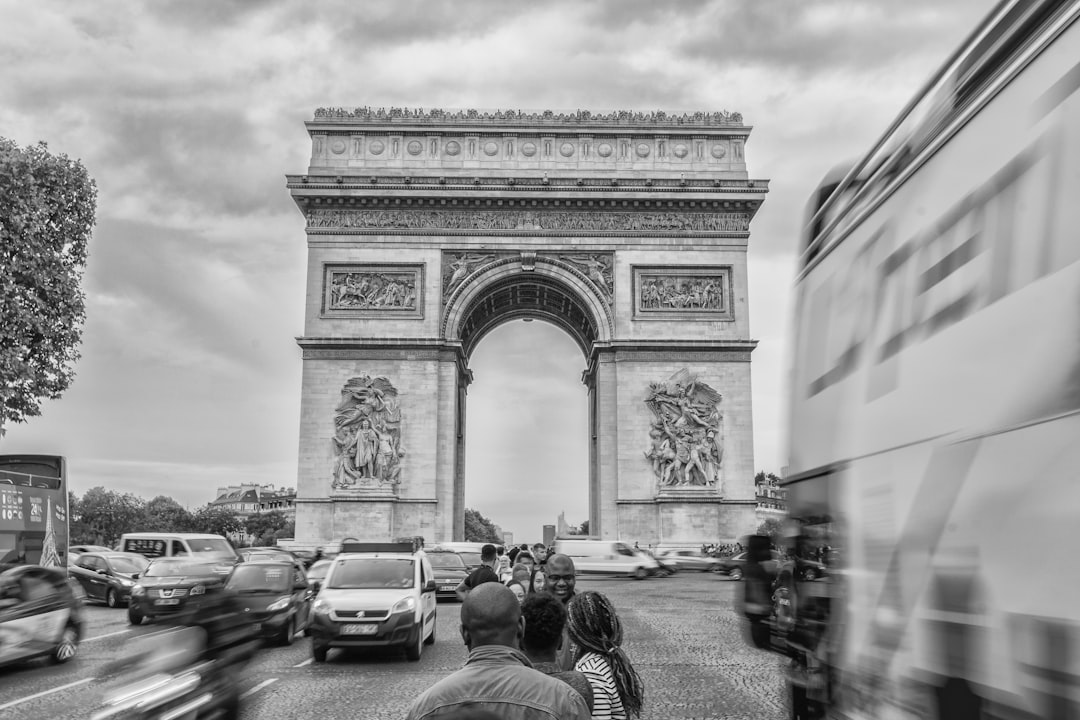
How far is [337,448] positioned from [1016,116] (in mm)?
31317

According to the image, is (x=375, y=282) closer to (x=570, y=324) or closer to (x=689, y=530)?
(x=570, y=324)

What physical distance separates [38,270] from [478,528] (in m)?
94.6

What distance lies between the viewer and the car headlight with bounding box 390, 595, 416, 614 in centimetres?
1153

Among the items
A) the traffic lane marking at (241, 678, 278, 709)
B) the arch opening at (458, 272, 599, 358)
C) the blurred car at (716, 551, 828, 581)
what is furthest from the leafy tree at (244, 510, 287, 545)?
the blurred car at (716, 551, 828, 581)

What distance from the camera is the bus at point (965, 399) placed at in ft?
8.66

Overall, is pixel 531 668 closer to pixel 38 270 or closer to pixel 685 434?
pixel 38 270

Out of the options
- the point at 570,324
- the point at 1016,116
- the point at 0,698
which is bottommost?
the point at 0,698

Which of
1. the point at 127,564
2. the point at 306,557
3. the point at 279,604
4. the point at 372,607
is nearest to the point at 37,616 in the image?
the point at 279,604

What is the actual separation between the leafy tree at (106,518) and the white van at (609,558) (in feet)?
288

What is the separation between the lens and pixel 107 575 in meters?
21.1

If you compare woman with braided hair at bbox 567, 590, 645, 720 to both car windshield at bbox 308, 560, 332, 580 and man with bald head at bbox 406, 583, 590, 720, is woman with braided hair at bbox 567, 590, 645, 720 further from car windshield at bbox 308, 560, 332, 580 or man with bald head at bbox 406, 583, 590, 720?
car windshield at bbox 308, 560, 332, 580

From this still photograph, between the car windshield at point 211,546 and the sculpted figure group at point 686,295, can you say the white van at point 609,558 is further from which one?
the car windshield at point 211,546

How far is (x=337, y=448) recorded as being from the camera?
1298 inches

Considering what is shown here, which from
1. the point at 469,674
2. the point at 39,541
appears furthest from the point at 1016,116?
the point at 39,541
